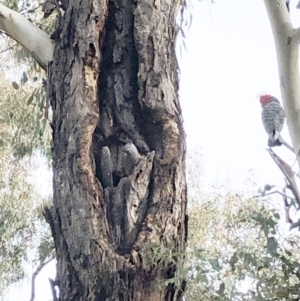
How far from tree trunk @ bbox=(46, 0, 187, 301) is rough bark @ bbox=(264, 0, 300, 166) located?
1.09ft

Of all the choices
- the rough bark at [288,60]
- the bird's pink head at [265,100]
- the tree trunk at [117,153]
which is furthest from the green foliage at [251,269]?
the bird's pink head at [265,100]

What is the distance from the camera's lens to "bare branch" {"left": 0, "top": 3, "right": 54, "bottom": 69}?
78.8 inches

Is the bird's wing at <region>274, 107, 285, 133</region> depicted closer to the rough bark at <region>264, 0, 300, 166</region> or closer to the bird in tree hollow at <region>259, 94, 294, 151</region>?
the bird in tree hollow at <region>259, 94, 294, 151</region>

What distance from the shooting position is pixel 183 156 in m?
1.80

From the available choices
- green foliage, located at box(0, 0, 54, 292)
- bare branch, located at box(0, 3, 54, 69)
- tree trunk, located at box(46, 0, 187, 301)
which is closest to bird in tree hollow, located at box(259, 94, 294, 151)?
tree trunk, located at box(46, 0, 187, 301)

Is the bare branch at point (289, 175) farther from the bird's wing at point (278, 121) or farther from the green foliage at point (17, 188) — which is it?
the green foliage at point (17, 188)

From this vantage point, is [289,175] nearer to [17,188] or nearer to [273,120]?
[273,120]

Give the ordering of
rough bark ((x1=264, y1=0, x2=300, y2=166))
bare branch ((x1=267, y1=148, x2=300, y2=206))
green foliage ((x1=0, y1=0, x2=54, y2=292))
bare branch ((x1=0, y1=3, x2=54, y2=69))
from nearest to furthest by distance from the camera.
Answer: bare branch ((x1=267, y1=148, x2=300, y2=206))
rough bark ((x1=264, y1=0, x2=300, y2=166))
bare branch ((x1=0, y1=3, x2=54, y2=69))
green foliage ((x1=0, y1=0, x2=54, y2=292))

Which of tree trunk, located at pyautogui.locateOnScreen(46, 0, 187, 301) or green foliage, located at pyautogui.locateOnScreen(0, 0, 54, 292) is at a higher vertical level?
green foliage, located at pyautogui.locateOnScreen(0, 0, 54, 292)

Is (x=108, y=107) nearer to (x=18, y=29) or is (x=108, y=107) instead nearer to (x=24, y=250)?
(x=18, y=29)

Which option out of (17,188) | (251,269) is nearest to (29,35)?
(251,269)

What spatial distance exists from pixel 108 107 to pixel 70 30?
0.80 feet

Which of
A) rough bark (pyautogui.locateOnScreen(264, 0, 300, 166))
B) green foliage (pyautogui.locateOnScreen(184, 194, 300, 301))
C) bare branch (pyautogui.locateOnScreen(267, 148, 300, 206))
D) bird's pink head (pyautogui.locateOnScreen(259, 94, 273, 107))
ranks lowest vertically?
green foliage (pyautogui.locateOnScreen(184, 194, 300, 301))

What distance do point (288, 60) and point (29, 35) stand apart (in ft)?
2.90
